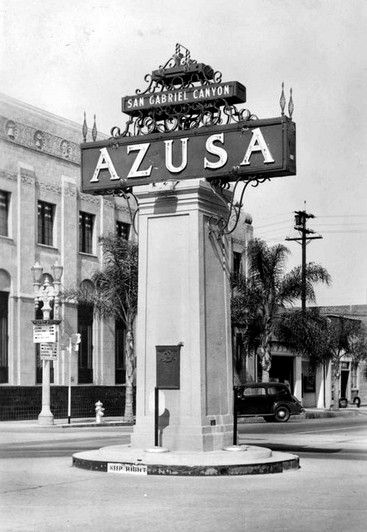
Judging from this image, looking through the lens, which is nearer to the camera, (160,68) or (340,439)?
(160,68)

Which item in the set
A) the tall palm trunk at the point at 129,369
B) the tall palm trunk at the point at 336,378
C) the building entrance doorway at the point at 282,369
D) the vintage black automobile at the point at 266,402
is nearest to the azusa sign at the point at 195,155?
the tall palm trunk at the point at 129,369

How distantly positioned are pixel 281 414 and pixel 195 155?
83.8ft

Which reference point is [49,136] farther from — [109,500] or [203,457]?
[109,500]

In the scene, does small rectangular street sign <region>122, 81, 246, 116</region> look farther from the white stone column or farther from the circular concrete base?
the circular concrete base

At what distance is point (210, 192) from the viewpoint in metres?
16.5

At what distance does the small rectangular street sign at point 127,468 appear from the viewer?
47.5 ft

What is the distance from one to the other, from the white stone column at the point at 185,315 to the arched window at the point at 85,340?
25.7 metres

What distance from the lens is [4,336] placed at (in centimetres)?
3856

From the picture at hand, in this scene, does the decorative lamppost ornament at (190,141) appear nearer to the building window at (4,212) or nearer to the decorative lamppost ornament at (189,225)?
the decorative lamppost ornament at (189,225)

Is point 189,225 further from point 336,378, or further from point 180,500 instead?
point 336,378

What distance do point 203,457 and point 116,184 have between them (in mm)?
5221

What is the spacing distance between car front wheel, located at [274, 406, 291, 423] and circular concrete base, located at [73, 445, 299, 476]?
2499 cm

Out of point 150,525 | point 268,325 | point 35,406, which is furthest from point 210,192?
point 268,325

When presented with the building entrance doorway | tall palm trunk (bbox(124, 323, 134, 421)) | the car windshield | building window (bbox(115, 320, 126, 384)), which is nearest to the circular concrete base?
tall palm trunk (bbox(124, 323, 134, 421))
